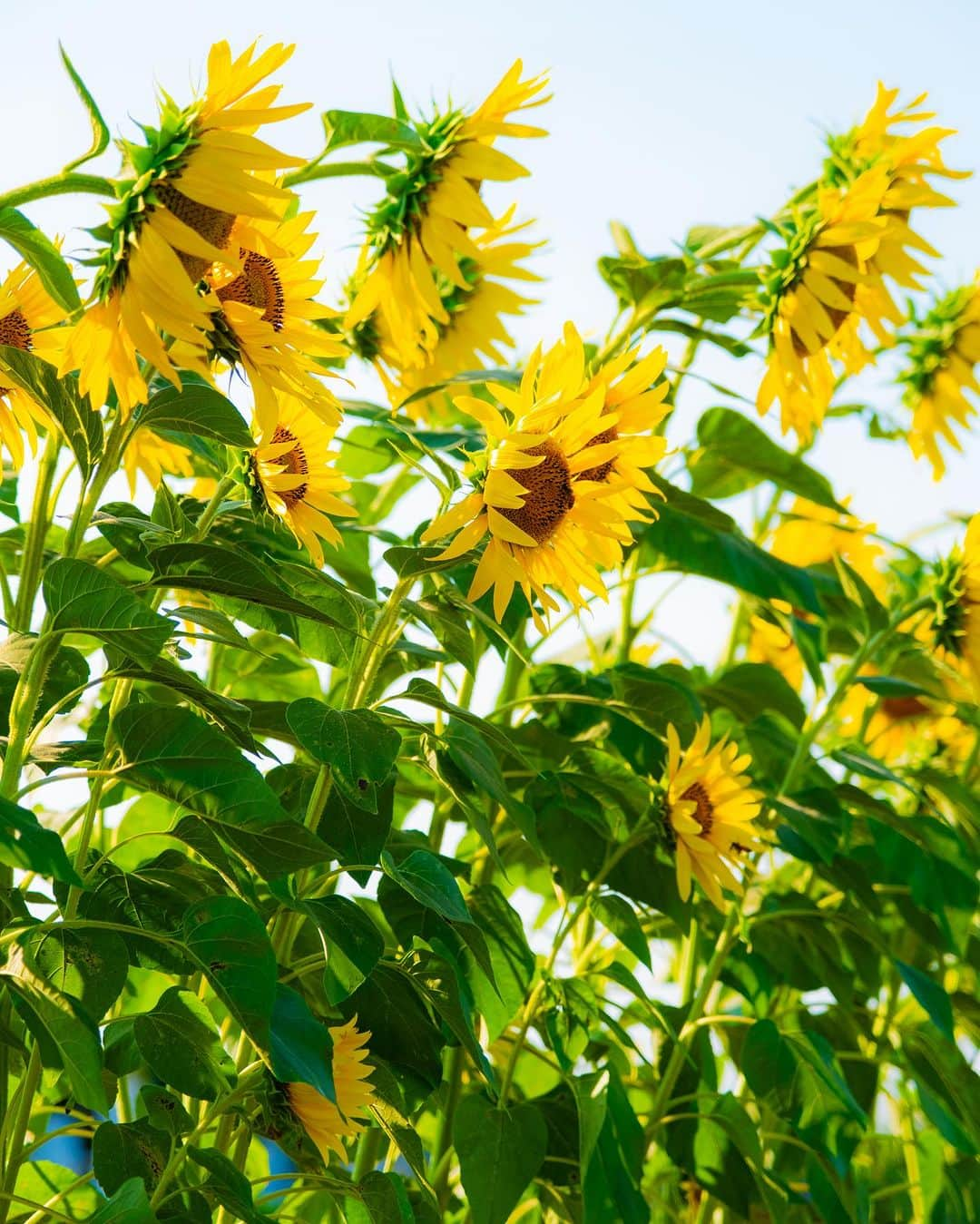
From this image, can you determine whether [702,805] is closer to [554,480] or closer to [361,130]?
[554,480]

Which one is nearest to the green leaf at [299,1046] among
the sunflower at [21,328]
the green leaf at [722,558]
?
the sunflower at [21,328]

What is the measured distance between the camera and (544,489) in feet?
2.20

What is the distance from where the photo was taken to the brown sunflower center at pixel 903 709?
142 centimetres

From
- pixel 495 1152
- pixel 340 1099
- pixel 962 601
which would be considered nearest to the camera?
pixel 340 1099

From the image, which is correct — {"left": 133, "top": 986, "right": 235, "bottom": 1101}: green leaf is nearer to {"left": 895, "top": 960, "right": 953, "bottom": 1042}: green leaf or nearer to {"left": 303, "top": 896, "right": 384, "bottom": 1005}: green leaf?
{"left": 303, "top": 896, "right": 384, "bottom": 1005}: green leaf

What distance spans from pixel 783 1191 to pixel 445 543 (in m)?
0.58

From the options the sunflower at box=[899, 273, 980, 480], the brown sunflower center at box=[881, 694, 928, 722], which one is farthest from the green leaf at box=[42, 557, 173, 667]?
the brown sunflower center at box=[881, 694, 928, 722]

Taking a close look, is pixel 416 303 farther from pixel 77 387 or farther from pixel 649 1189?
pixel 649 1189

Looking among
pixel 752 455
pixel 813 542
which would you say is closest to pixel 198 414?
pixel 752 455

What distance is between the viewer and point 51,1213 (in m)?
0.60

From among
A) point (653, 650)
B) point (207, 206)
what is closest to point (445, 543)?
point (207, 206)

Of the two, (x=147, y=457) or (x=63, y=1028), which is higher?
(x=147, y=457)

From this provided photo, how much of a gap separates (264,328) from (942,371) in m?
0.70

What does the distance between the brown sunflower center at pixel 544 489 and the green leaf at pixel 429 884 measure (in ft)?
0.53
